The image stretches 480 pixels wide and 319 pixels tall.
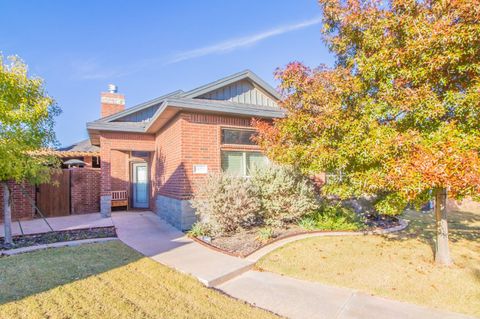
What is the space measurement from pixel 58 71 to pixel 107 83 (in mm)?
7644

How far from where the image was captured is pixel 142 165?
14023 millimetres

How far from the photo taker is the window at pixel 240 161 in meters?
9.39

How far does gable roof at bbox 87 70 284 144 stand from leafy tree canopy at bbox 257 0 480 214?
2868 millimetres

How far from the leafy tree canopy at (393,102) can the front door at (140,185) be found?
966 cm

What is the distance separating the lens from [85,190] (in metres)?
12.9

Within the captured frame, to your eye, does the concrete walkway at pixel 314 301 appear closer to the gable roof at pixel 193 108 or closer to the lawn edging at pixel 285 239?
the lawn edging at pixel 285 239

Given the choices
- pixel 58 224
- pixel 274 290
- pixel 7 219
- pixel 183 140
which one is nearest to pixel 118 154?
pixel 58 224

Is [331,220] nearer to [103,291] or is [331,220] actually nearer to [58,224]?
[103,291]

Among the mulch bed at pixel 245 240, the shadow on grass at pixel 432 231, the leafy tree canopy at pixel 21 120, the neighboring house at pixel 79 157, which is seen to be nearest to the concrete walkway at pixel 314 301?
the mulch bed at pixel 245 240

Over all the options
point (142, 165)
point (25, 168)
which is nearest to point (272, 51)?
point (142, 165)

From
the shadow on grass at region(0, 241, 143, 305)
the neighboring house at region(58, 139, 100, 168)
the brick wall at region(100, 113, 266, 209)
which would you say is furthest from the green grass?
the neighboring house at region(58, 139, 100, 168)

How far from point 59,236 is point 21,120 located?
3.37 meters

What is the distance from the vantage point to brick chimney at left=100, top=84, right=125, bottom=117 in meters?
14.7

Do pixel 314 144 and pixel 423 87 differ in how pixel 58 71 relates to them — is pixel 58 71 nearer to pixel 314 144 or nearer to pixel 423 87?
pixel 314 144
